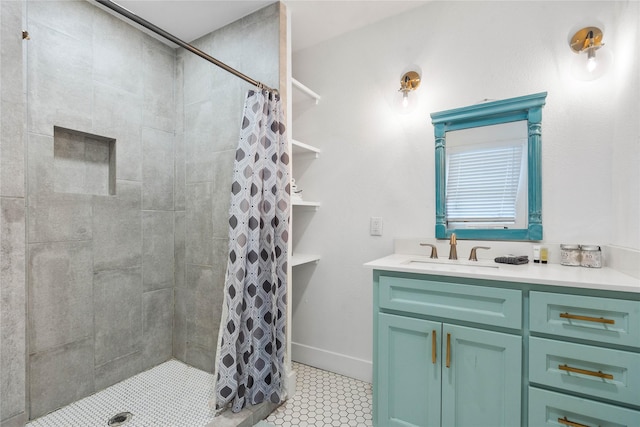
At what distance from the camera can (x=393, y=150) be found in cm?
205

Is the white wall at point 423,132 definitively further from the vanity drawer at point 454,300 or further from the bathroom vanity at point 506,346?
the vanity drawer at point 454,300

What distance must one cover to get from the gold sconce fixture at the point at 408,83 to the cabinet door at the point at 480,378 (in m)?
1.42

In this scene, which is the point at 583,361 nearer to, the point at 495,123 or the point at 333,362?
the point at 495,123

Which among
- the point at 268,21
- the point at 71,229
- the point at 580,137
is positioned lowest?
the point at 71,229

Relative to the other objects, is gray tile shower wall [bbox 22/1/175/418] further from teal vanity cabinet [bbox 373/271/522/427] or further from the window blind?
the window blind

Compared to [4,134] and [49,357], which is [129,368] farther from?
→ [4,134]


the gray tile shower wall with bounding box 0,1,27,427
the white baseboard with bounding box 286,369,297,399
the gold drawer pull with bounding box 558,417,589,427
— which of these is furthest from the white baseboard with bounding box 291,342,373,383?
the gray tile shower wall with bounding box 0,1,27,427

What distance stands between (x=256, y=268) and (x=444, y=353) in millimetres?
1020

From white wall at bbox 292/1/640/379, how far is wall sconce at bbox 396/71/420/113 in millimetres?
57

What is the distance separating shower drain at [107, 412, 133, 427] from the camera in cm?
161

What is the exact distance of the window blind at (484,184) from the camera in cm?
170

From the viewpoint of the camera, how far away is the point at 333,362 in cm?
223

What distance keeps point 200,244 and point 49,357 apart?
1012 millimetres

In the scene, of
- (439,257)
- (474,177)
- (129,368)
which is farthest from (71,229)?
(474,177)
